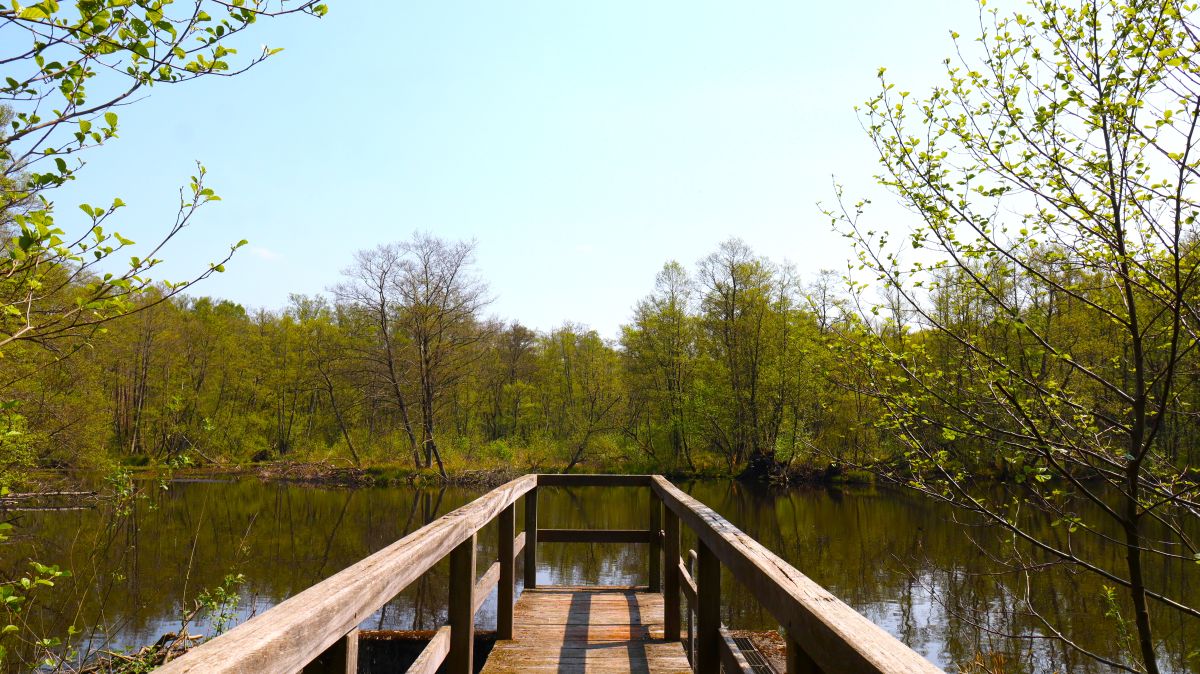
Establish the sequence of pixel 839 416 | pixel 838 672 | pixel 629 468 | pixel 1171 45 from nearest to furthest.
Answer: pixel 838 672 → pixel 1171 45 → pixel 839 416 → pixel 629 468

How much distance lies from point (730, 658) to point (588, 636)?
252 centimetres

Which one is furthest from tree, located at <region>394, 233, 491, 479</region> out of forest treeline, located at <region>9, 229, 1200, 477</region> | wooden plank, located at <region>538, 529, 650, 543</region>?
wooden plank, located at <region>538, 529, 650, 543</region>

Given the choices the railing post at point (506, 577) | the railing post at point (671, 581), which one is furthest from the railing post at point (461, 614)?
the railing post at point (671, 581)

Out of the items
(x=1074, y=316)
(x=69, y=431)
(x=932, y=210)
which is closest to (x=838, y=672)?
(x=932, y=210)

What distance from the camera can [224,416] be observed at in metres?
40.8

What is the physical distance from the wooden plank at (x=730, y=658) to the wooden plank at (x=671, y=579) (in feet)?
6.04

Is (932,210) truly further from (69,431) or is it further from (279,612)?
(69,431)

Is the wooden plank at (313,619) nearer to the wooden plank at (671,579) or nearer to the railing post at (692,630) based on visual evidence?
the railing post at (692,630)

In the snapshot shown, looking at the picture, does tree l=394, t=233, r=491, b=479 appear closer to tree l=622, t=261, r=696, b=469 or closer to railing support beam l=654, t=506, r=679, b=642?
tree l=622, t=261, r=696, b=469

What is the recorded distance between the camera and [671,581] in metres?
4.85

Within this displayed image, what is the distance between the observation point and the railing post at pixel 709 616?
2811 mm

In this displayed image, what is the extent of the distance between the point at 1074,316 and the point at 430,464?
23473 mm

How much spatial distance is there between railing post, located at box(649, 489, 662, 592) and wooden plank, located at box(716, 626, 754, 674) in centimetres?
310

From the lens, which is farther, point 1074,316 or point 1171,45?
point 1074,316
